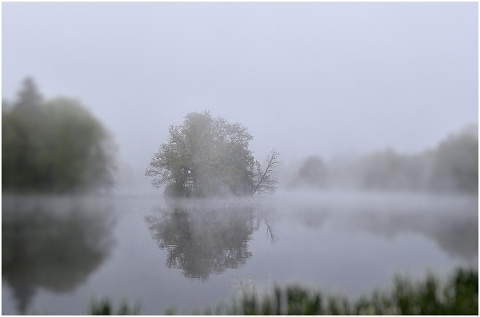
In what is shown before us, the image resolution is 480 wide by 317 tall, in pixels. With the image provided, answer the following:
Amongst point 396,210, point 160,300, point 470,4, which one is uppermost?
point 470,4

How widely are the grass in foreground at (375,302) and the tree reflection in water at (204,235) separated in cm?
41

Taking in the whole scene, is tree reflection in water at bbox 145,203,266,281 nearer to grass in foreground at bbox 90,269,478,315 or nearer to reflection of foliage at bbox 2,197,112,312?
grass in foreground at bbox 90,269,478,315

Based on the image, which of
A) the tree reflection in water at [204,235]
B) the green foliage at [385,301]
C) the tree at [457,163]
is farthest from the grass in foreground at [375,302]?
the tree at [457,163]

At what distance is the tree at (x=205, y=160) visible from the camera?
15.4ft

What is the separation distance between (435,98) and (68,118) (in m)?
3.73

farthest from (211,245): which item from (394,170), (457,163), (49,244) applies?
(457,163)

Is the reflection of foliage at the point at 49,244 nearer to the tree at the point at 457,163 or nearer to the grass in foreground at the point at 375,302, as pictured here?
the grass in foreground at the point at 375,302

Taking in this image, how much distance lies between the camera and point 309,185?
4789 millimetres

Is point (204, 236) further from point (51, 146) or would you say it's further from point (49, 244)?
point (51, 146)

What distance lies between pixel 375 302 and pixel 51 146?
332cm

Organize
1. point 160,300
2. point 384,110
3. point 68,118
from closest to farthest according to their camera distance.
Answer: point 160,300, point 68,118, point 384,110

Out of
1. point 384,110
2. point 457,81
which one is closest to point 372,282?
point 384,110

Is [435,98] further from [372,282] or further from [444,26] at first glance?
[372,282]

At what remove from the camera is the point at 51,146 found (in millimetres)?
4508
